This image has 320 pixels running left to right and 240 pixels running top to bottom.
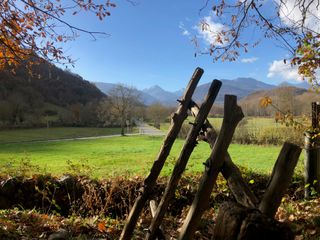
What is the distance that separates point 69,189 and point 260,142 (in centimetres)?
2527

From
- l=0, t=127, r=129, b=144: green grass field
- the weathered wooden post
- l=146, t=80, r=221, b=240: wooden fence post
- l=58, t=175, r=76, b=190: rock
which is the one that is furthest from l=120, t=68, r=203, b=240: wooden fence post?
l=0, t=127, r=129, b=144: green grass field

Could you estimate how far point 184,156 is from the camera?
3514mm

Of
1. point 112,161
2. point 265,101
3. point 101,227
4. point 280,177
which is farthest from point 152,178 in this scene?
point 112,161

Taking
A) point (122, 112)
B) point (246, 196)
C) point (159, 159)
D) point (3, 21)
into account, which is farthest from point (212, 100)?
point (122, 112)

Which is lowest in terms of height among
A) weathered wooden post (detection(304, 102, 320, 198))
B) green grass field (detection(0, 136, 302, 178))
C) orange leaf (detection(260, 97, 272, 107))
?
green grass field (detection(0, 136, 302, 178))

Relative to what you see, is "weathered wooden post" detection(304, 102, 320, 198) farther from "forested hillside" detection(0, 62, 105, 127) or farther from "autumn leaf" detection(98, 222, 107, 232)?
"forested hillside" detection(0, 62, 105, 127)

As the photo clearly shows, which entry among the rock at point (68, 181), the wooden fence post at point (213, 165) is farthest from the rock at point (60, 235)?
the rock at point (68, 181)

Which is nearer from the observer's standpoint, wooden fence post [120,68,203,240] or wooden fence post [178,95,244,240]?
wooden fence post [178,95,244,240]

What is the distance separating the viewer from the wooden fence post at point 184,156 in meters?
3.50

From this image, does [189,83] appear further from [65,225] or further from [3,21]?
[3,21]

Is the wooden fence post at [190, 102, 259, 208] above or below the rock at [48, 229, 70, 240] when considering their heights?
above

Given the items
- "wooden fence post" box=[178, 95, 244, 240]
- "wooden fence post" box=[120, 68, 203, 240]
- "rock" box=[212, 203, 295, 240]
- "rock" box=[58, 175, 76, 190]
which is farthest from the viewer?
"rock" box=[58, 175, 76, 190]

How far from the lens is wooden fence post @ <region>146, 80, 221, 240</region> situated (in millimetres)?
3498

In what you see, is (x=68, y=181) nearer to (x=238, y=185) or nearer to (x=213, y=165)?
(x=213, y=165)
